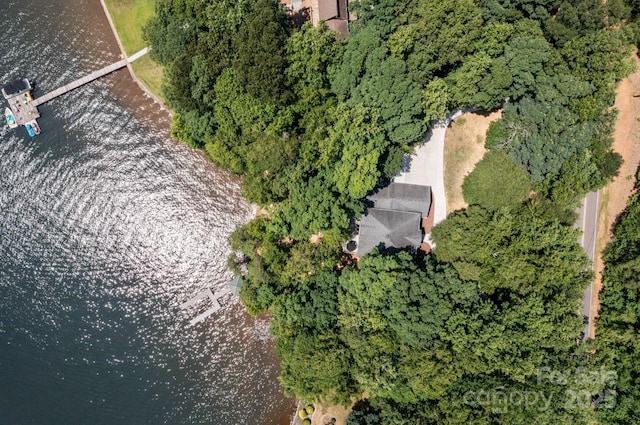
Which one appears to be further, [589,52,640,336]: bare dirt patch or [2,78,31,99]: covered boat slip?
[2,78,31,99]: covered boat slip

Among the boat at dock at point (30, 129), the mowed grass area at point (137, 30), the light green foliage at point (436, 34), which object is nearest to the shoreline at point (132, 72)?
the mowed grass area at point (137, 30)

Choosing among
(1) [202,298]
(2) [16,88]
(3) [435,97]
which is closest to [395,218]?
(3) [435,97]

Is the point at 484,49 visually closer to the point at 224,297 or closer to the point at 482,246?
the point at 482,246

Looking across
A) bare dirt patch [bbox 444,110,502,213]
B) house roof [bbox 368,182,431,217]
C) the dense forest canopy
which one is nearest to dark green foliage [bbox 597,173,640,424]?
the dense forest canopy

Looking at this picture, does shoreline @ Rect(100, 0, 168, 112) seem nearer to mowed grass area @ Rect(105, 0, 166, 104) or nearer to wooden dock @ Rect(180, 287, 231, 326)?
mowed grass area @ Rect(105, 0, 166, 104)

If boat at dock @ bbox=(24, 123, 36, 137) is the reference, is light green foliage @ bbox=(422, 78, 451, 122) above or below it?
below

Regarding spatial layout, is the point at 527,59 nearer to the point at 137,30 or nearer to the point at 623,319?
the point at 623,319
